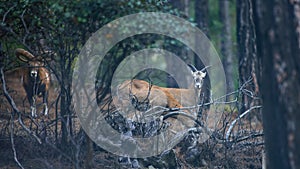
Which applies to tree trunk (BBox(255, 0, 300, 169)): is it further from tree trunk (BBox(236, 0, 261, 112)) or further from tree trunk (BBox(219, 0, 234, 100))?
tree trunk (BBox(219, 0, 234, 100))

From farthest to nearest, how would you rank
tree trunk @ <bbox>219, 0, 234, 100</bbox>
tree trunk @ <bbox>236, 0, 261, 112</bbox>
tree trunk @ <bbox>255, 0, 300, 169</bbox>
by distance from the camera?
tree trunk @ <bbox>219, 0, 234, 100</bbox>
tree trunk @ <bbox>236, 0, 261, 112</bbox>
tree trunk @ <bbox>255, 0, 300, 169</bbox>

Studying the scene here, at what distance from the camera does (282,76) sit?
6.53 m

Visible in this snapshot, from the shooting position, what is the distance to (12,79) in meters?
16.6

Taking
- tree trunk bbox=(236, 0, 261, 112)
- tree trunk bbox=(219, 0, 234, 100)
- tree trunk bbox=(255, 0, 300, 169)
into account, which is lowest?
tree trunk bbox=(255, 0, 300, 169)

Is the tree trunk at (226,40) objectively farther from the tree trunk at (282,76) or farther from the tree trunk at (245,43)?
the tree trunk at (282,76)

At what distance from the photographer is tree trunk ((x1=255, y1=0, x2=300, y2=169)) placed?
649 centimetres

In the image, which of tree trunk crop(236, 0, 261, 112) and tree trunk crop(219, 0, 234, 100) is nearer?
tree trunk crop(236, 0, 261, 112)

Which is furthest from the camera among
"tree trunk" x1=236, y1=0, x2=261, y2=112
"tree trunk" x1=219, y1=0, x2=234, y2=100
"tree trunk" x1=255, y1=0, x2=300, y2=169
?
"tree trunk" x1=219, y1=0, x2=234, y2=100

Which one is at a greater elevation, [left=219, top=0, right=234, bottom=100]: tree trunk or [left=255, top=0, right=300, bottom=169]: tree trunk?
[left=219, top=0, right=234, bottom=100]: tree trunk

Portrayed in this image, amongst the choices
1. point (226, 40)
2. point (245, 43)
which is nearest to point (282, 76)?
point (245, 43)

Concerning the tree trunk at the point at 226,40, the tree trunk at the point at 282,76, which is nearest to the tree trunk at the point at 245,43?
the tree trunk at the point at 282,76

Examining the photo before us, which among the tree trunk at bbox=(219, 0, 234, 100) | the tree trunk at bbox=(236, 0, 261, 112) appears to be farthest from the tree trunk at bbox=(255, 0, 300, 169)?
the tree trunk at bbox=(219, 0, 234, 100)

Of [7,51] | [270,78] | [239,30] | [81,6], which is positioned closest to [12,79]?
[239,30]

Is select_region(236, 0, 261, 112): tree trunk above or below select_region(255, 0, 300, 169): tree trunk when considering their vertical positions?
above
